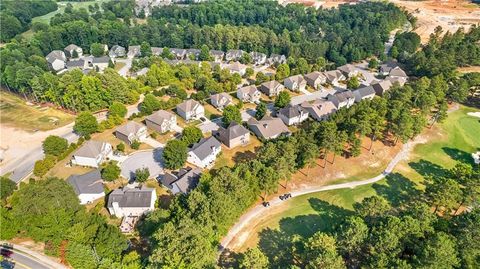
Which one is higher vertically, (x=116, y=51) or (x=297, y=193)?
(x=297, y=193)

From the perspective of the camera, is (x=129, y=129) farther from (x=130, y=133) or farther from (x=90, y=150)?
(x=90, y=150)

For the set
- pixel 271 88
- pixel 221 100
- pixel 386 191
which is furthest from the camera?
pixel 271 88

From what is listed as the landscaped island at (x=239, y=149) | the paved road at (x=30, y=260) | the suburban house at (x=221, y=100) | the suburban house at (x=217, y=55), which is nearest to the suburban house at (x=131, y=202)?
the landscaped island at (x=239, y=149)

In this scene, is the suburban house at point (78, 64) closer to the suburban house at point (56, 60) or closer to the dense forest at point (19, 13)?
the suburban house at point (56, 60)

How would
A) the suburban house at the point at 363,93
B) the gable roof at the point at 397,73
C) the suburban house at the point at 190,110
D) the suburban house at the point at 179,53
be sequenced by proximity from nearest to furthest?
the suburban house at the point at 190,110 → the suburban house at the point at 363,93 → the gable roof at the point at 397,73 → the suburban house at the point at 179,53

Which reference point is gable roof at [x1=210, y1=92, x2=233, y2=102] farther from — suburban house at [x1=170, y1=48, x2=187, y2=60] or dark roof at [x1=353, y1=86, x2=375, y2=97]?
suburban house at [x1=170, y1=48, x2=187, y2=60]

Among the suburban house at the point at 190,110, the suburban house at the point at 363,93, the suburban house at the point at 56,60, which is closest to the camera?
the suburban house at the point at 190,110

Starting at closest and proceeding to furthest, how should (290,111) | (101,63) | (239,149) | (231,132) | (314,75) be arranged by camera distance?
(231,132), (239,149), (290,111), (314,75), (101,63)

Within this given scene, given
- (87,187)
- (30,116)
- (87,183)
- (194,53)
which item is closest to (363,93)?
(194,53)
